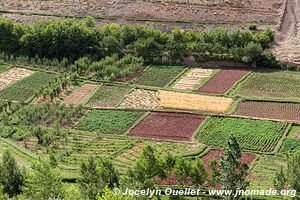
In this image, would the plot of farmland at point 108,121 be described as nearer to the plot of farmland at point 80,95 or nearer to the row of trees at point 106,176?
the plot of farmland at point 80,95

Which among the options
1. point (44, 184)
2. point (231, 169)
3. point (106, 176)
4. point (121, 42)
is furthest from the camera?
point (121, 42)

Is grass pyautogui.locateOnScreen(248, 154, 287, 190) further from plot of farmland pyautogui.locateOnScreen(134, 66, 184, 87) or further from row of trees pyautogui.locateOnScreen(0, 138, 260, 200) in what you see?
plot of farmland pyautogui.locateOnScreen(134, 66, 184, 87)

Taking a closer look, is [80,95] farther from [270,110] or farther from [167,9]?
[167,9]

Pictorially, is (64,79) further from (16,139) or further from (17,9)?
(17,9)

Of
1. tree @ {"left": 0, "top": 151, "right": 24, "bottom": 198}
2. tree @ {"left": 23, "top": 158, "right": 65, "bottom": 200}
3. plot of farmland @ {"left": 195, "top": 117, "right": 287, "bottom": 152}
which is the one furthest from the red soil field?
tree @ {"left": 23, "top": 158, "right": 65, "bottom": 200}

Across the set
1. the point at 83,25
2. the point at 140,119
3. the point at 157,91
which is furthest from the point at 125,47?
the point at 140,119

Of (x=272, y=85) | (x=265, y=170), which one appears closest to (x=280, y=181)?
(x=265, y=170)
